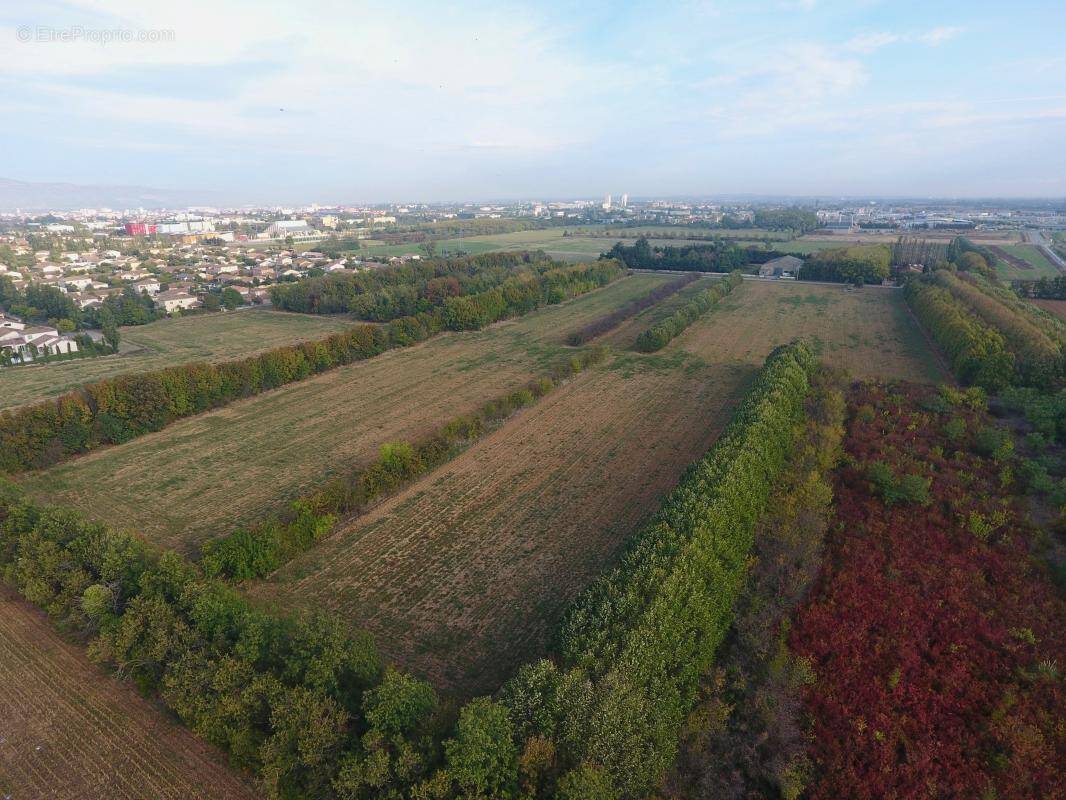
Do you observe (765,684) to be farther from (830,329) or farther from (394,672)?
(830,329)

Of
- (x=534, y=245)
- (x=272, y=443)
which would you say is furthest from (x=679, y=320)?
(x=534, y=245)

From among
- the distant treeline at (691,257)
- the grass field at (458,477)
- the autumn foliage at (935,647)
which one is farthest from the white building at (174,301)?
the autumn foliage at (935,647)

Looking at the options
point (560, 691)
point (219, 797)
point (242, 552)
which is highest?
point (560, 691)

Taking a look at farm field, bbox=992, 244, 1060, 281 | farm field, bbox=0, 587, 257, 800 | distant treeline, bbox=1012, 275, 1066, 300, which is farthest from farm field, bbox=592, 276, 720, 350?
farm field, bbox=992, 244, 1060, 281

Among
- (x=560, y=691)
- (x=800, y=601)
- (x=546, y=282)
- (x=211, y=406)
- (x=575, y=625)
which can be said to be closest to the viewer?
(x=560, y=691)

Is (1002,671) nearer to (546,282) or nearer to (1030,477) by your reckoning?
(1030,477)

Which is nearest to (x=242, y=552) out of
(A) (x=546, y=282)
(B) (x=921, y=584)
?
(B) (x=921, y=584)

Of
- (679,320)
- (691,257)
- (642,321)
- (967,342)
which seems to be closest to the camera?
(967,342)
